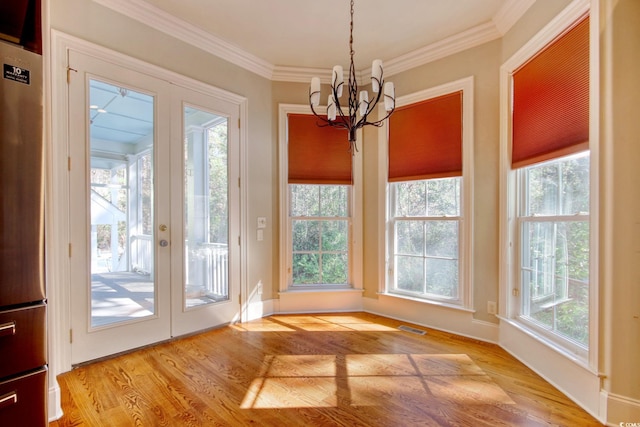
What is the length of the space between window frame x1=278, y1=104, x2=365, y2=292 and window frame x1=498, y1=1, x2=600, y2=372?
5.04ft

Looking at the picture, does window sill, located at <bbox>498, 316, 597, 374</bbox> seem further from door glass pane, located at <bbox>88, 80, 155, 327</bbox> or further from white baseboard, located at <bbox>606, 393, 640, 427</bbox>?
door glass pane, located at <bbox>88, 80, 155, 327</bbox>

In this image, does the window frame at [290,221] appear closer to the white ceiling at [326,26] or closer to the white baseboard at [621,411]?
the white ceiling at [326,26]

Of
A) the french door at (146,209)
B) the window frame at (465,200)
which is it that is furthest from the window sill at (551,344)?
the french door at (146,209)

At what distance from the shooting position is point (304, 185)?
380cm

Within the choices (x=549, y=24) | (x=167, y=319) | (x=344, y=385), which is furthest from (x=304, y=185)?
(x=549, y=24)

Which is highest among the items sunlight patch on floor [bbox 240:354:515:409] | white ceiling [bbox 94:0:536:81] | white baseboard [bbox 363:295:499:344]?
white ceiling [bbox 94:0:536:81]

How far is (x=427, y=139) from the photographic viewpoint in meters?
3.27

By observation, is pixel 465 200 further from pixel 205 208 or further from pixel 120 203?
pixel 120 203

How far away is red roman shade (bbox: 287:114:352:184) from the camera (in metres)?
3.72

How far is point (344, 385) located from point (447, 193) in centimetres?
211

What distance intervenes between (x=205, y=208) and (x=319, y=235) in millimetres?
1379

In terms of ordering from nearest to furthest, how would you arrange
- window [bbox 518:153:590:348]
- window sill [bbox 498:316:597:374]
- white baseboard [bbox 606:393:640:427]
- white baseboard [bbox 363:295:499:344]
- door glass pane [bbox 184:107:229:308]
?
white baseboard [bbox 606:393:640:427] → window sill [bbox 498:316:597:374] → window [bbox 518:153:590:348] → white baseboard [bbox 363:295:499:344] → door glass pane [bbox 184:107:229:308]

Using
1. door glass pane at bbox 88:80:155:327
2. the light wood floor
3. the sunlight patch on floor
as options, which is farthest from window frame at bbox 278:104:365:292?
door glass pane at bbox 88:80:155:327

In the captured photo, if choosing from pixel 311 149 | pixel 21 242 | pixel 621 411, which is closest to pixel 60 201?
pixel 21 242
